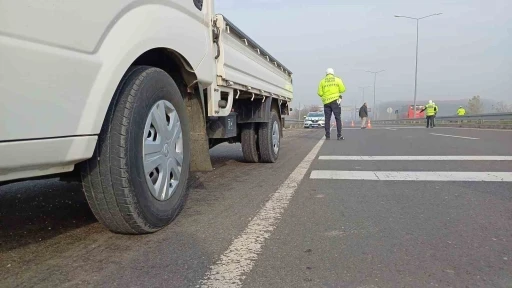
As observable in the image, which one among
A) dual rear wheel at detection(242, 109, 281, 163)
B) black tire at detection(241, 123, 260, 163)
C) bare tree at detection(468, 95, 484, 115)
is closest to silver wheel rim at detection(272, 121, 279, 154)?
dual rear wheel at detection(242, 109, 281, 163)

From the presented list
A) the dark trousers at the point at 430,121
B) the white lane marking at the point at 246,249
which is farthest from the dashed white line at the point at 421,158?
the dark trousers at the point at 430,121

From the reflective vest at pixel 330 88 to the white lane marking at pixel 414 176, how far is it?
6.78m

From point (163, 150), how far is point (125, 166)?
0.45 meters

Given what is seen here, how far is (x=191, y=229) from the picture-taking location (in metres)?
2.77

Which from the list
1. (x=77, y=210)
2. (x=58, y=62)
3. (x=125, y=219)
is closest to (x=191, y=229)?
(x=125, y=219)

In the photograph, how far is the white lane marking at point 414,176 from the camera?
4.63 meters

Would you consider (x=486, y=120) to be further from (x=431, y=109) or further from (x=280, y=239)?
(x=280, y=239)

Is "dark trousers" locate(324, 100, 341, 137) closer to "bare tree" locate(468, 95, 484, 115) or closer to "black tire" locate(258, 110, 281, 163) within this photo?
"black tire" locate(258, 110, 281, 163)

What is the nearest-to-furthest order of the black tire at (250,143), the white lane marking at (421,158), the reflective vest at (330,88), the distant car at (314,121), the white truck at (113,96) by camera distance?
1. the white truck at (113,96)
2. the black tire at (250,143)
3. the white lane marking at (421,158)
4. the reflective vest at (330,88)
5. the distant car at (314,121)

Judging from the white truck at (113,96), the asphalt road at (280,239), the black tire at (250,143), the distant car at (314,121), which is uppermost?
the white truck at (113,96)

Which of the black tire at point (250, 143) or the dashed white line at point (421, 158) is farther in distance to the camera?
the dashed white line at point (421, 158)

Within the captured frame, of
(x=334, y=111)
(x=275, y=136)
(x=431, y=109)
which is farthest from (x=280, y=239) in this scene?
(x=431, y=109)

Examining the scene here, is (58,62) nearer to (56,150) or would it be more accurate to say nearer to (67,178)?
(56,150)

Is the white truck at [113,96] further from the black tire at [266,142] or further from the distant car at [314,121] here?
the distant car at [314,121]
